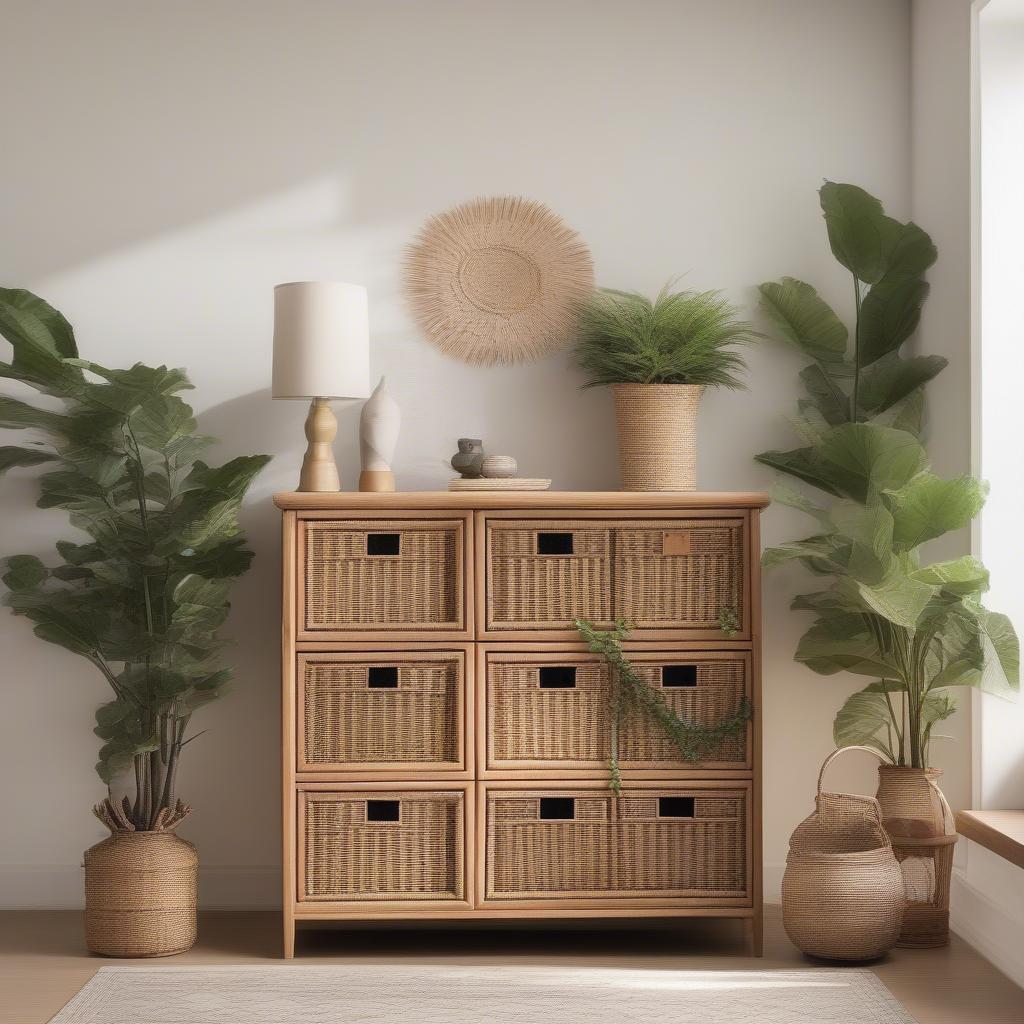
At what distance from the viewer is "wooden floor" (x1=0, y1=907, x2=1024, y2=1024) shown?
112 inches

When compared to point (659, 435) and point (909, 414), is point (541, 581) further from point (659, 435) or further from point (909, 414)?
point (909, 414)

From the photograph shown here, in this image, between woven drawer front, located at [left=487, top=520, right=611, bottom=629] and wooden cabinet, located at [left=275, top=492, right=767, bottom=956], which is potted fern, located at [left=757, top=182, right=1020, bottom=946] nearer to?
wooden cabinet, located at [left=275, top=492, right=767, bottom=956]

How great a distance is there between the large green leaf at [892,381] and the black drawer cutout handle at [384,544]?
56.4 inches

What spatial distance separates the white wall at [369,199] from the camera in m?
3.67

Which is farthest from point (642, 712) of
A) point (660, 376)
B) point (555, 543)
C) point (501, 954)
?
point (660, 376)

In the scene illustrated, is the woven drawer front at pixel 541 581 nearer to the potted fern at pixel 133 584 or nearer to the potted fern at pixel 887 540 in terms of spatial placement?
the potted fern at pixel 887 540

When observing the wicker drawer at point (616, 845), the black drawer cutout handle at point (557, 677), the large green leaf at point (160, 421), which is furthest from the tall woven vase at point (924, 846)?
the large green leaf at point (160, 421)

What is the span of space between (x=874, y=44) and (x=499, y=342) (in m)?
1.47

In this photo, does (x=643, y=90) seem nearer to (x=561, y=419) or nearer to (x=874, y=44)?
(x=874, y=44)

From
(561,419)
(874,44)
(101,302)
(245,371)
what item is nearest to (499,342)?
(561,419)

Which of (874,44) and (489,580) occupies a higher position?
(874,44)

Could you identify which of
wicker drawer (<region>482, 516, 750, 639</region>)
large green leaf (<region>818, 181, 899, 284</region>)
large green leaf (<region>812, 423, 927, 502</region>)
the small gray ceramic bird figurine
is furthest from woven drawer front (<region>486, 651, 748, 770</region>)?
large green leaf (<region>818, 181, 899, 284</region>)

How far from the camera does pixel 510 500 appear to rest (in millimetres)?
3176

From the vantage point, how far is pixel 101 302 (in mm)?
3678
